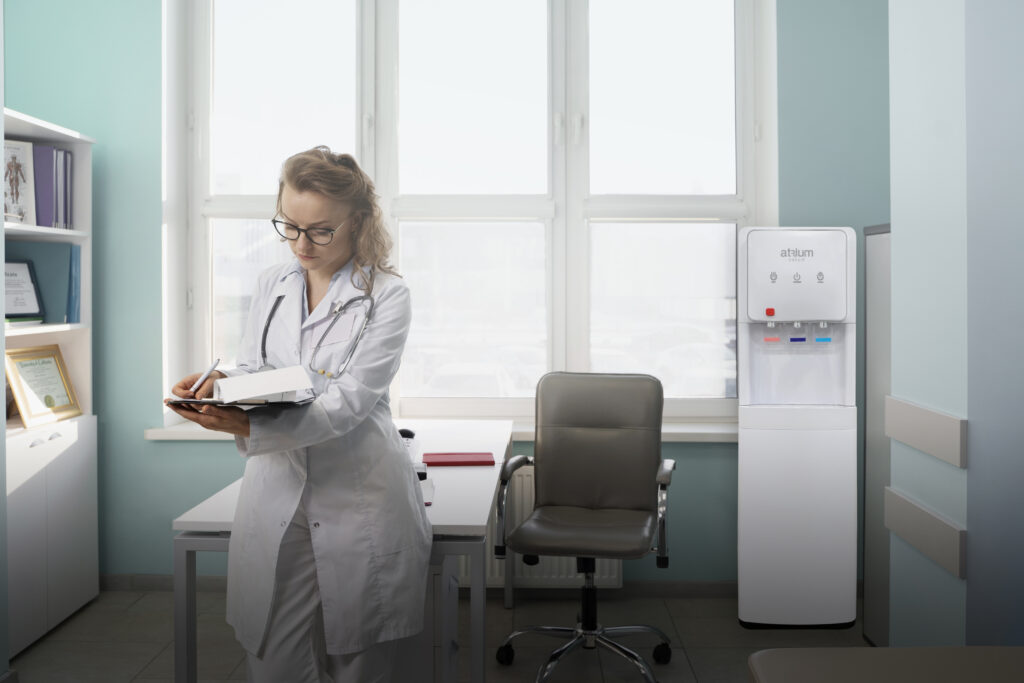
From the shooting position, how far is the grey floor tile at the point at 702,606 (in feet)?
10.5

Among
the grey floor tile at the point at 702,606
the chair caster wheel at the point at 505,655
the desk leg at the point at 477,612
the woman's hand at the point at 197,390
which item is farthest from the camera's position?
the grey floor tile at the point at 702,606

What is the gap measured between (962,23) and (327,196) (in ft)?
5.10

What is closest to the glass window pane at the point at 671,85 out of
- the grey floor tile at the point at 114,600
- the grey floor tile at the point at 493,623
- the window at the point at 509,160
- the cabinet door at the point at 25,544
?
the window at the point at 509,160

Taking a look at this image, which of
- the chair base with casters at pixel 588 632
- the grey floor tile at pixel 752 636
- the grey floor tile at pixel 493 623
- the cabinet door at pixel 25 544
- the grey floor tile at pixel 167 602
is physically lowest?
the grey floor tile at pixel 752 636

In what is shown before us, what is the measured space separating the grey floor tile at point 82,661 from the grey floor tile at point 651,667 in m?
1.66

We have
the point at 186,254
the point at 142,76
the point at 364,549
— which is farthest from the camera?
the point at 186,254

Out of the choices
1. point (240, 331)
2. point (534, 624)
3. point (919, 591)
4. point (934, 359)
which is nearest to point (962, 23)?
point (934, 359)

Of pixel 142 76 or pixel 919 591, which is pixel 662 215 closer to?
pixel 919 591

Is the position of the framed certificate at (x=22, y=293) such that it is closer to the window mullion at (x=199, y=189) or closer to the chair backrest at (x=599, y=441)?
the window mullion at (x=199, y=189)

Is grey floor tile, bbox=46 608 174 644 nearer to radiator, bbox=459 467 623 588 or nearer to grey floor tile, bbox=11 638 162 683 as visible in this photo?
grey floor tile, bbox=11 638 162 683

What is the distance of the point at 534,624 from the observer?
3100mm

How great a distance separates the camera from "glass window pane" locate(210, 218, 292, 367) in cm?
354

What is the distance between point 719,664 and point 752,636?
1.00ft

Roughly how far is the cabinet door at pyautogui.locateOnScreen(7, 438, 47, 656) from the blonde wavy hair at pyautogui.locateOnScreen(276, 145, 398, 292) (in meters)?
1.81
